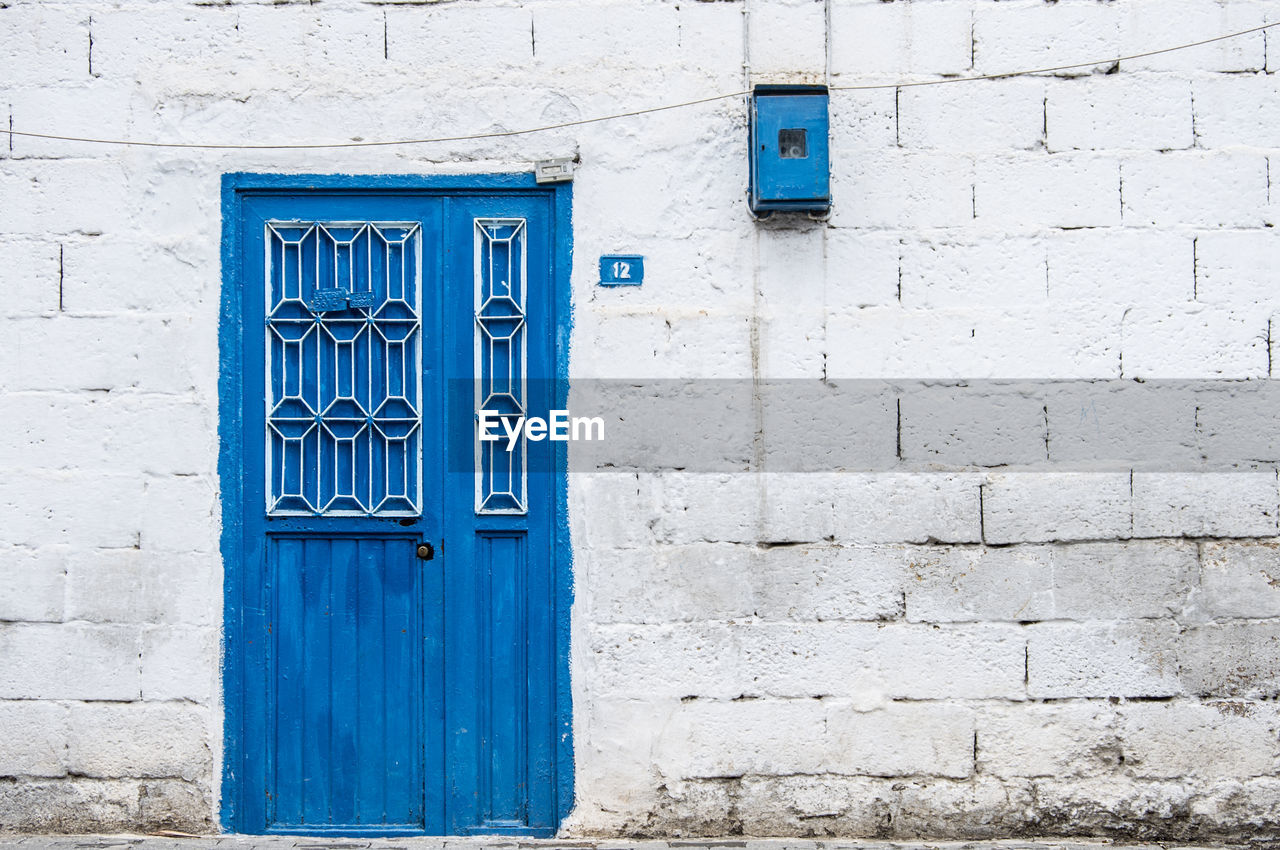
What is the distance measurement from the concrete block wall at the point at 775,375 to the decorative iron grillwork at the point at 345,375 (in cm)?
23

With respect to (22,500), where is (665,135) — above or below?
above

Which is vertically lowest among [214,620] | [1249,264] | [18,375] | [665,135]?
[214,620]

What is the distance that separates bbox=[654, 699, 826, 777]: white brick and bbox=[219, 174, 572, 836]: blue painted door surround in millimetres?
453

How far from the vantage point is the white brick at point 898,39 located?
3.29 metres

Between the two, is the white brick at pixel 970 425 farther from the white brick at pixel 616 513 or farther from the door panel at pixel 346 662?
the door panel at pixel 346 662

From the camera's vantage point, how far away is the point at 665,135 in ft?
10.8

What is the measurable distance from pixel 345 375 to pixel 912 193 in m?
2.09

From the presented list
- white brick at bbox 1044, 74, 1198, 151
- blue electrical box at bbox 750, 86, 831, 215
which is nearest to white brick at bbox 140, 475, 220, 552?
blue electrical box at bbox 750, 86, 831, 215

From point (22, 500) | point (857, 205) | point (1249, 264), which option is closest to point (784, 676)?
point (857, 205)

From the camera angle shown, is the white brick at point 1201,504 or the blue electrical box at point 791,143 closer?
the blue electrical box at point 791,143

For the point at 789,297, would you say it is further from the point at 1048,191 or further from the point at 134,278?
the point at 134,278

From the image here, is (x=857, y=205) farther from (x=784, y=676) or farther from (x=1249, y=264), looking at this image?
(x=784, y=676)

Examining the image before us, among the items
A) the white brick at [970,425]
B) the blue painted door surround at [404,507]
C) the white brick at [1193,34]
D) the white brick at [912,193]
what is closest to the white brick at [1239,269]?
the white brick at [1193,34]

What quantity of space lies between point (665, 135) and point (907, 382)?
121 centimetres
